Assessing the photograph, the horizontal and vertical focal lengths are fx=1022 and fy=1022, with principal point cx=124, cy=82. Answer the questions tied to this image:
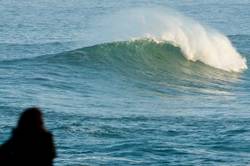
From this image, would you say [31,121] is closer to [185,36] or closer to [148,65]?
[148,65]

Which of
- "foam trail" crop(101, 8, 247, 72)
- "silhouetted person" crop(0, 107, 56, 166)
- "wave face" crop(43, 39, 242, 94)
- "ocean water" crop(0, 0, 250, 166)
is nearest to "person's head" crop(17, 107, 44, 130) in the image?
"silhouetted person" crop(0, 107, 56, 166)

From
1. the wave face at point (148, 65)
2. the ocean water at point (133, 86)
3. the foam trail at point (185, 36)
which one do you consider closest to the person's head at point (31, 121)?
the ocean water at point (133, 86)

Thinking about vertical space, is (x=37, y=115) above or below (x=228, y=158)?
above

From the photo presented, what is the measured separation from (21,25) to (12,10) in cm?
1026

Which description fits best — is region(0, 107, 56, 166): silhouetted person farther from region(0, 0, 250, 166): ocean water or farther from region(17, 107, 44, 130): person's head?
region(0, 0, 250, 166): ocean water

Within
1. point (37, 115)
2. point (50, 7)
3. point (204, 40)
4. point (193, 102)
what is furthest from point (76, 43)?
point (37, 115)

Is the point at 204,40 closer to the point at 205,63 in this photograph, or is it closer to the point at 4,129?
the point at 205,63

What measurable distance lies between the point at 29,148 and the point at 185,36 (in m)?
26.9

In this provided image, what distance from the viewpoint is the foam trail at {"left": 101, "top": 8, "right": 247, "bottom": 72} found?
32.9 m

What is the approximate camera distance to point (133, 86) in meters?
27.0

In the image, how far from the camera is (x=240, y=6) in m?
58.6

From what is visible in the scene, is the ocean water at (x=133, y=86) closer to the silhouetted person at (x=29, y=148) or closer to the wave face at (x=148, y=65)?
the wave face at (x=148, y=65)

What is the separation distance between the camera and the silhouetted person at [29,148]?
6656 millimetres

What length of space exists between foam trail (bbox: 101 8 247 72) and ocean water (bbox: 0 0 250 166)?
4cm
